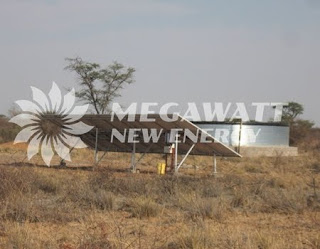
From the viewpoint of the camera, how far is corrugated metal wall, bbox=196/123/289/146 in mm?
48469

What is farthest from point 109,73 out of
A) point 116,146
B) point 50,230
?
point 50,230

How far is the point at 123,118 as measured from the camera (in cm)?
2148

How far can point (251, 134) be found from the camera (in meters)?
48.8

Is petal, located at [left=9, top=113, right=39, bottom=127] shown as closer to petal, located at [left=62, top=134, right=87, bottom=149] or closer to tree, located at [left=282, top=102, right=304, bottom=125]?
petal, located at [left=62, top=134, right=87, bottom=149]

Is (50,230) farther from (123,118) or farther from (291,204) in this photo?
(123,118)

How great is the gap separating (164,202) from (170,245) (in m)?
4.38

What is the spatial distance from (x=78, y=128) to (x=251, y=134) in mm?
26601

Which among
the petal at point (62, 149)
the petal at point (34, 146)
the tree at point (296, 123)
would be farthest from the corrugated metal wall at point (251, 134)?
the petal at point (62, 149)

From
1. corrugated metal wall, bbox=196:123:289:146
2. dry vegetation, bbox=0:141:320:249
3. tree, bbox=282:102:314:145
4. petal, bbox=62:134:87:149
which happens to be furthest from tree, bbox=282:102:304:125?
dry vegetation, bbox=0:141:320:249

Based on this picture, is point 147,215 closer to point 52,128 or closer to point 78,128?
point 78,128

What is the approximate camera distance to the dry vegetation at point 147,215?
755 centimetres

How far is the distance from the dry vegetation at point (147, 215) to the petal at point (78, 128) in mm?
9497

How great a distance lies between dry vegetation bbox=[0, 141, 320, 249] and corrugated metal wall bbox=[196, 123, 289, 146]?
33.6m

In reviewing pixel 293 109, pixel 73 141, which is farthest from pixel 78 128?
pixel 293 109
